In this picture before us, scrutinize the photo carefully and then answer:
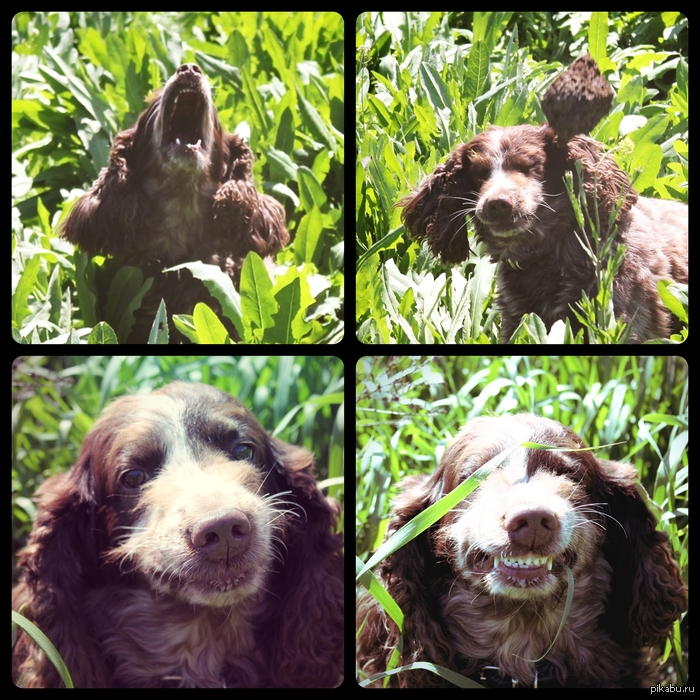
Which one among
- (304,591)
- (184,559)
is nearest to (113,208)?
(184,559)

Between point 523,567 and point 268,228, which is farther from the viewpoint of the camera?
point 268,228

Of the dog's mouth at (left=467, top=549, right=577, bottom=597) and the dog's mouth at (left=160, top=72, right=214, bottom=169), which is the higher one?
the dog's mouth at (left=160, top=72, right=214, bottom=169)

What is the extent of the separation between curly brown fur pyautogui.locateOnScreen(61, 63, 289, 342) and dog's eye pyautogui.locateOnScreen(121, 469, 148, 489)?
0.64 ft

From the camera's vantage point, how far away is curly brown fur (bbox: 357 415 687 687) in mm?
1014

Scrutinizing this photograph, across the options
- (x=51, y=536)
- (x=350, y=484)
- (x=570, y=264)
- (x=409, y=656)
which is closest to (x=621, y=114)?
(x=570, y=264)

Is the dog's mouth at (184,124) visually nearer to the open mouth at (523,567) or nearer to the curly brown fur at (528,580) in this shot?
the curly brown fur at (528,580)

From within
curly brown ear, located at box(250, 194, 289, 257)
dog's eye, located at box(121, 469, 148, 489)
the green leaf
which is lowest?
dog's eye, located at box(121, 469, 148, 489)

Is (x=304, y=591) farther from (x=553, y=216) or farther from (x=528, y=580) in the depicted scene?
(x=553, y=216)

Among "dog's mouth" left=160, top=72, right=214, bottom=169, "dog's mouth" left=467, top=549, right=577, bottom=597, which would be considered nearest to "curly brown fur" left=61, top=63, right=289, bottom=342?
"dog's mouth" left=160, top=72, right=214, bottom=169

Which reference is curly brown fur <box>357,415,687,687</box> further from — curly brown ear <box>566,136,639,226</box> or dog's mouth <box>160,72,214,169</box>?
dog's mouth <box>160,72,214,169</box>

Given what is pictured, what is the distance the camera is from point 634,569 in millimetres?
1046

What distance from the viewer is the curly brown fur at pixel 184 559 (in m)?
1.00

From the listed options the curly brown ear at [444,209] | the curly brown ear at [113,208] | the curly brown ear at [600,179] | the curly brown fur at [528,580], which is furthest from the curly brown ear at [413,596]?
the curly brown ear at [113,208]

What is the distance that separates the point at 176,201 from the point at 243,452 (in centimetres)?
38
